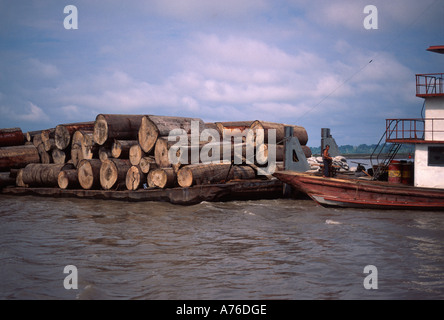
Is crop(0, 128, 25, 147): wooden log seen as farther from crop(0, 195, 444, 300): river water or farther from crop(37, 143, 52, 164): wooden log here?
crop(0, 195, 444, 300): river water

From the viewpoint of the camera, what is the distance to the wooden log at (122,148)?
1675 centimetres

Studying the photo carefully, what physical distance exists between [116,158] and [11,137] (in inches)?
337

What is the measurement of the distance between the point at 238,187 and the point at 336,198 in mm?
3363

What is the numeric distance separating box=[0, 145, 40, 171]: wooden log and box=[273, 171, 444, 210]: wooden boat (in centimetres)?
1345

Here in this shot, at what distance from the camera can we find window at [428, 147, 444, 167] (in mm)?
13453

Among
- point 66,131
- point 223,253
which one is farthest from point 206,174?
point 66,131

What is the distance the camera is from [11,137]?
2212 cm

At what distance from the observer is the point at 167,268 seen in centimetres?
718

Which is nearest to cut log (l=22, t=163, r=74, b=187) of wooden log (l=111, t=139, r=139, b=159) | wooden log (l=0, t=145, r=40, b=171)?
wooden log (l=0, t=145, r=40, b=171)

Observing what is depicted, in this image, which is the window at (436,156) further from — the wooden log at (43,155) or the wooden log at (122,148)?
the wooden log at (43,155)

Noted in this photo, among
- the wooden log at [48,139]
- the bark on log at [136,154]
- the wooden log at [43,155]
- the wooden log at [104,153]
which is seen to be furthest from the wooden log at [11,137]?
the bark on log at [136,154]

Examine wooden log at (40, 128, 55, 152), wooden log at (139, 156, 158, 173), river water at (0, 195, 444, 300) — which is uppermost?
wooden log at (40, 128, 55, 152)

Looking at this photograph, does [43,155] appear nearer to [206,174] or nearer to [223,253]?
[206,174]
